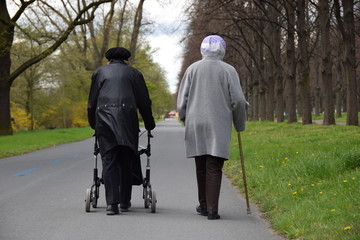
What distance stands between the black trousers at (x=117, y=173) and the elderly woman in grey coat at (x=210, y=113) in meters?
0.78

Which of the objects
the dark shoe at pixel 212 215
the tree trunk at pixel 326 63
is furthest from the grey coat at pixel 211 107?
the tree trunk at pixel 326 63

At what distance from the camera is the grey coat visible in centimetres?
613

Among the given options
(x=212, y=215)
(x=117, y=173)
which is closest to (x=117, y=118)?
(x=117, y=173)

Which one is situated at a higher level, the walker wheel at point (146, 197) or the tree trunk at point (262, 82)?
the tree trunk at point (262, 82)

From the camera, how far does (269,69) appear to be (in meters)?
36.8

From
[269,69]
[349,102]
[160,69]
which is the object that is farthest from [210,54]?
[160,69]

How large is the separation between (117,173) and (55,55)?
1609 inches

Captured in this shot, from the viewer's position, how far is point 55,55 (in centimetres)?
4572

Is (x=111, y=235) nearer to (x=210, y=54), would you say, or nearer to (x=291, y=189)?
(x=210, y=54)

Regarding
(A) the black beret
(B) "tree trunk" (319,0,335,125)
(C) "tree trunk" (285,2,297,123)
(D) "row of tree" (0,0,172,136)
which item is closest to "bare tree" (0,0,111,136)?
(D) "row of tree" (0,0,172,136)

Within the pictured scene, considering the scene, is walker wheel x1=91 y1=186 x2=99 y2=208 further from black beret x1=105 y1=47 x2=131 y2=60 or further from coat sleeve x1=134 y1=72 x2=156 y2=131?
black beret x1=105 y1=47 x2=131 y2=60

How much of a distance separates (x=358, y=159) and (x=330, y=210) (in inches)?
115

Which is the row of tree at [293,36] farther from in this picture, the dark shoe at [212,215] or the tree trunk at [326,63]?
the dark shoe at [212,215]

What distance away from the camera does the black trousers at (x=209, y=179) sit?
6.04m
